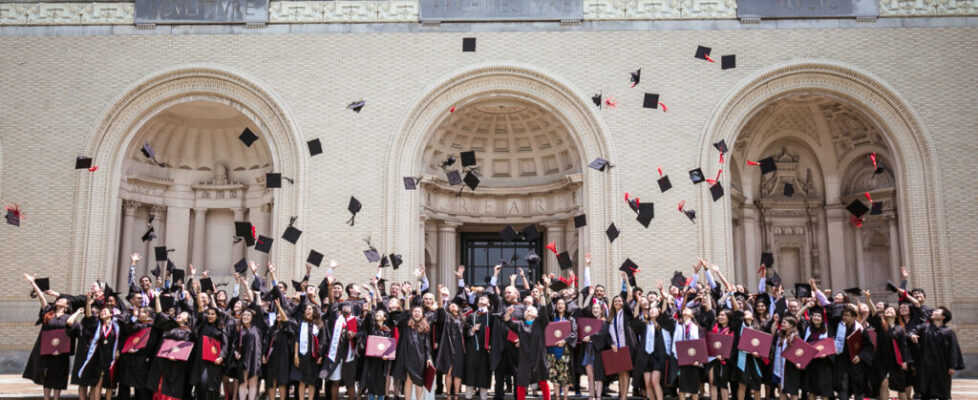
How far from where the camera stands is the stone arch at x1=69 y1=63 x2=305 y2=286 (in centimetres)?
1570

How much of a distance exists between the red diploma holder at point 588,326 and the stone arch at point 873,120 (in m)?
5.81

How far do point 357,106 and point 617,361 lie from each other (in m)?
8.34

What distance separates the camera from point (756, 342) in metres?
9.68

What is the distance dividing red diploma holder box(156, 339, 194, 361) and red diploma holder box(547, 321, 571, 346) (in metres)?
4.74

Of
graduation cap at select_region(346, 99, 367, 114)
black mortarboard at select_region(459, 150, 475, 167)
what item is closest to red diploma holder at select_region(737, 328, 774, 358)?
black mortarboard at select_region(459, 150, 475, 167)

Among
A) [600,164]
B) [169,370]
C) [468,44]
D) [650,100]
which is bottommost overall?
[169,370]

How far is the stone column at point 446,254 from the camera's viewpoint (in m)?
17.6

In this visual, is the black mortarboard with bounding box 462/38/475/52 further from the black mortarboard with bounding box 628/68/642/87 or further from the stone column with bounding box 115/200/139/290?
the stone column with bounding box 115/200/139/290

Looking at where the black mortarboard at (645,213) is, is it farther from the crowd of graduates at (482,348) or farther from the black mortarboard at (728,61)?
the crowd of graduates at (482,348)

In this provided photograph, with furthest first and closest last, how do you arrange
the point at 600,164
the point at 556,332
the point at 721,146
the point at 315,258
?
the point at 600,164
the point at 721,146
the point at 315,258
the point at 556,332

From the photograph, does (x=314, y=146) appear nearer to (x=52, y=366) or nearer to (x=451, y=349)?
(x=52, y=366)

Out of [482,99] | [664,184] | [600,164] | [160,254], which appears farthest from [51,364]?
[664,184]

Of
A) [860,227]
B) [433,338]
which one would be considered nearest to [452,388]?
[433,338]

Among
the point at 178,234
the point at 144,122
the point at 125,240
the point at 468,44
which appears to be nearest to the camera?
the point at 468,44
